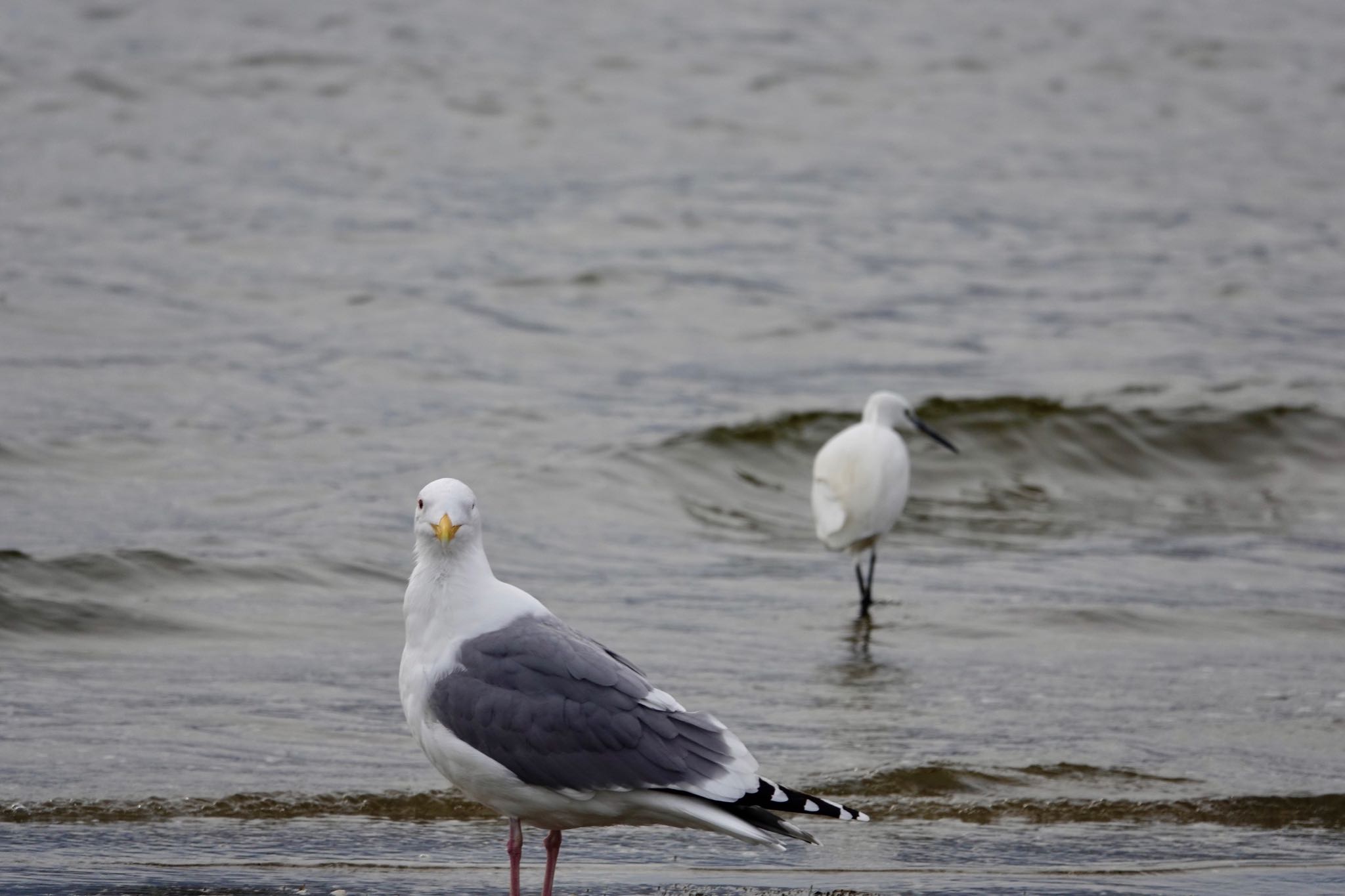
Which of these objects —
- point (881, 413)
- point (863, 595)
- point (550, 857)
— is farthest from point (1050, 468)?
point (550, 857)

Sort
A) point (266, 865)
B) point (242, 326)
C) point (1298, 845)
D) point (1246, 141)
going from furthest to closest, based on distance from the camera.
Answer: point (1246, 141) → point (242, 326) → point (1298, 845) → point (266, 865)

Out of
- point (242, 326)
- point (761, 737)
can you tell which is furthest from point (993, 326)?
point (761, 737)

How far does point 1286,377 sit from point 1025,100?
11125 mm

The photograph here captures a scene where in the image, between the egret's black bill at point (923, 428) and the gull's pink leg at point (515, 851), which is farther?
the egret's black bill at point (923, 428)

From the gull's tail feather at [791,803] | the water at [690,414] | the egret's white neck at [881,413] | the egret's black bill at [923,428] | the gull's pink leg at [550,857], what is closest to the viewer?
the gull's tail feather at [791,803]

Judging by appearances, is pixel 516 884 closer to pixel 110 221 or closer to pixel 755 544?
pixel 755 544

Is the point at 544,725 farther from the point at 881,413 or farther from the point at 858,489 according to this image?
the point at 881,413

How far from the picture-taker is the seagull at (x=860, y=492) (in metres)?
9.13

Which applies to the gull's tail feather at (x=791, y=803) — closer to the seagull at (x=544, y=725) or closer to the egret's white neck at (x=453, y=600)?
the seagull at (x=544, y=725)

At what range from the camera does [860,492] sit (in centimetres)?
916

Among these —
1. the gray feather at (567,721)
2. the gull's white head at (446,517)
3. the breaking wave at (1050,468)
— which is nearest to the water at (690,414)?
the breaking wave at (1050,468)

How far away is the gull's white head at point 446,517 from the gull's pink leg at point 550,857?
2.71ft

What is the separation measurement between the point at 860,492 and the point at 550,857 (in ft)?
15.6

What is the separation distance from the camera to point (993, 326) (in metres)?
16.4
